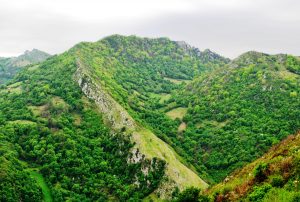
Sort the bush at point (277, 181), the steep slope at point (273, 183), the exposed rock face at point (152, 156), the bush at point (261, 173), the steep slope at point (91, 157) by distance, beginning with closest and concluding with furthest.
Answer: the steep slope at point (273, 183)
the bush at point (277, 181)
the bush at point (261, 173)
the steep slope at point (91, 157)
the exposed rock face at point (152, 156)

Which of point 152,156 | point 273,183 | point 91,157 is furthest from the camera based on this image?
point 91,157

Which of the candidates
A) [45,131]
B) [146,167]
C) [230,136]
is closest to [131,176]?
[146,167]

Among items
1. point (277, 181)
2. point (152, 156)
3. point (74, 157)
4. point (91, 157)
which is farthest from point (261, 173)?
point (91, 157)

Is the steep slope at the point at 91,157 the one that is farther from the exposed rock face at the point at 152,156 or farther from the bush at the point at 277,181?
the bush at the point at 277,181

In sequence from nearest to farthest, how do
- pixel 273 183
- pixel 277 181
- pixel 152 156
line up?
pixel 277 181 → pixel 273 183 → pixel 152 156

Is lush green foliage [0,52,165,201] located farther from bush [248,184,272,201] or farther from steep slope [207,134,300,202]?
bush [248,184,272,201]

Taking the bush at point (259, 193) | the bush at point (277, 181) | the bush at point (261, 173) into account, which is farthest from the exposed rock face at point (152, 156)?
the bush at point (277, 181)

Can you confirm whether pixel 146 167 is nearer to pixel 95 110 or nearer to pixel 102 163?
pixel 102 163

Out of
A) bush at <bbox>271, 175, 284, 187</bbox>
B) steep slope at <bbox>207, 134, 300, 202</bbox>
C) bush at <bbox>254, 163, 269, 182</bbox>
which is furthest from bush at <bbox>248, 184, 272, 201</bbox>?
bush at <bbox>254, 163, 269, 182</bbox>

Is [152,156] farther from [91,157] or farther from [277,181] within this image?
[277,181]
